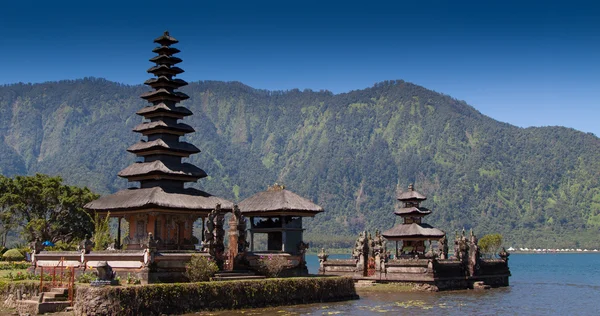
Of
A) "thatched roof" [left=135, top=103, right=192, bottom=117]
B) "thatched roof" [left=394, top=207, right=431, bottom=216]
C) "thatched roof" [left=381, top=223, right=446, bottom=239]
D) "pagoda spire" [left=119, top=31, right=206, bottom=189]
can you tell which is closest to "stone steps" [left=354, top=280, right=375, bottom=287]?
"thatched roof" [left=381, top=223, right=446, bottom=239]

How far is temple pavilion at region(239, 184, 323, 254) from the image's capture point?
2149 inches

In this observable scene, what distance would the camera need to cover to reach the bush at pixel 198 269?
42438 mm

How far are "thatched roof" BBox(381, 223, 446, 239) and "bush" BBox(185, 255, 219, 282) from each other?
3573cm

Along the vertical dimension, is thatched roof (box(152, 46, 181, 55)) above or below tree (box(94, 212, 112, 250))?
above

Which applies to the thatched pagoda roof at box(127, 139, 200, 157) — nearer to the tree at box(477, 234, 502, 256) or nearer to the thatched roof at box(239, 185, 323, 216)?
the thatched roof at box(239, 185, 323, 216)

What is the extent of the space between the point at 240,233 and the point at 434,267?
23.8 meters

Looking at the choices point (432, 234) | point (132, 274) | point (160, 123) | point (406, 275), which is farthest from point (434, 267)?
point (132, 274)

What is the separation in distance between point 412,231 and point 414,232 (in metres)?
0.41

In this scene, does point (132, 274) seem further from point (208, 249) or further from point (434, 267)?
point (434, 267)

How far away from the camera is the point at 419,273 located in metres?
65.5

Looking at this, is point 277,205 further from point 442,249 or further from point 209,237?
point 442,249

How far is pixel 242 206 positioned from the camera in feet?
188

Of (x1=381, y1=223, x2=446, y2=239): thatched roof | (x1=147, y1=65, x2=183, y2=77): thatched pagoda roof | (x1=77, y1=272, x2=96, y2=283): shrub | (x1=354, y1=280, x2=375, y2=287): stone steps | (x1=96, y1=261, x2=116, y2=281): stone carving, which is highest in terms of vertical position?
(x1=147, y1=65, x2=183, y2=77): thatched pagoda roof

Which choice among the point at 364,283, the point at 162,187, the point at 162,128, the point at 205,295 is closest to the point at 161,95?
the point at 162,128
